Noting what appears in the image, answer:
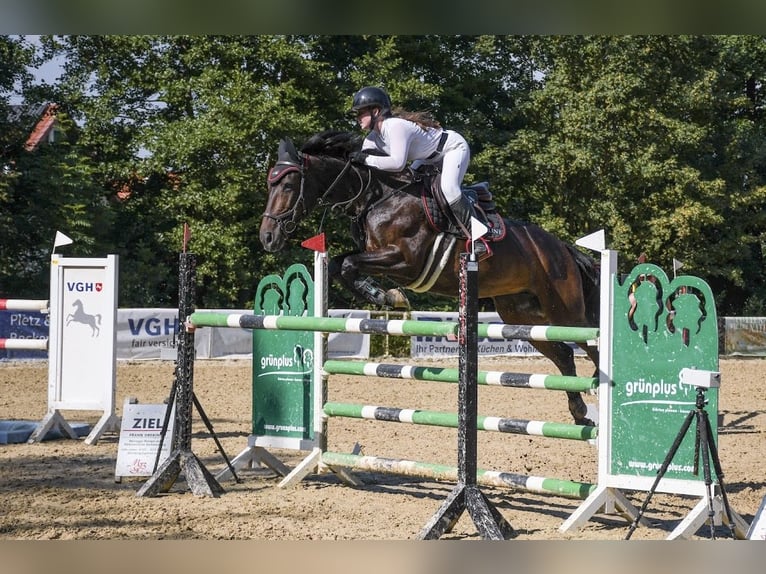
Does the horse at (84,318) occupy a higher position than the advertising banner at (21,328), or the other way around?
the horse at (84,318)

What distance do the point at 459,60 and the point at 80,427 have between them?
15543mm

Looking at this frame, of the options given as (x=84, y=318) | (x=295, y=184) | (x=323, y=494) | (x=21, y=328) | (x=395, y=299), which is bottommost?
(x=323, y=494)

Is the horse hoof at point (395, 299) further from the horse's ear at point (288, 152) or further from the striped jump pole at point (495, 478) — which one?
the horse's ear at point (288, 152)

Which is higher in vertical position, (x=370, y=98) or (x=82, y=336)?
(x=370, y=98)

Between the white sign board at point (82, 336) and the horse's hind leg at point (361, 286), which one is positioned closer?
the horse's hind leg at point (361, 286)

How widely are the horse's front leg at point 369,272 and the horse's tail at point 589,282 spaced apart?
4.41 ft

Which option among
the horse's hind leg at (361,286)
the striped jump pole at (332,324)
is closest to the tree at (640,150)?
the horse's hind leg at (361,286)

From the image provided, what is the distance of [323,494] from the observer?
15.9 feet

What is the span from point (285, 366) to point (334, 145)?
4.11 feet

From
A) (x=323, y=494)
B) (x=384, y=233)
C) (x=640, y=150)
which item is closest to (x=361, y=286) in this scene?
(x=384, y=233)

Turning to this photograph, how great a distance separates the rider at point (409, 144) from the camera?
4816mm

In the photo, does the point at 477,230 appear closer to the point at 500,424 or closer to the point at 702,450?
the point at 500,424

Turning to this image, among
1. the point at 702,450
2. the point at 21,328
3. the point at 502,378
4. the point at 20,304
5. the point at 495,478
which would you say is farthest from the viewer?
the point at 21,328

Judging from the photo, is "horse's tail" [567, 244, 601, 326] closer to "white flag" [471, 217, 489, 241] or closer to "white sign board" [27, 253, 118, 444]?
"white flag" [471, 217, 489, 241]
